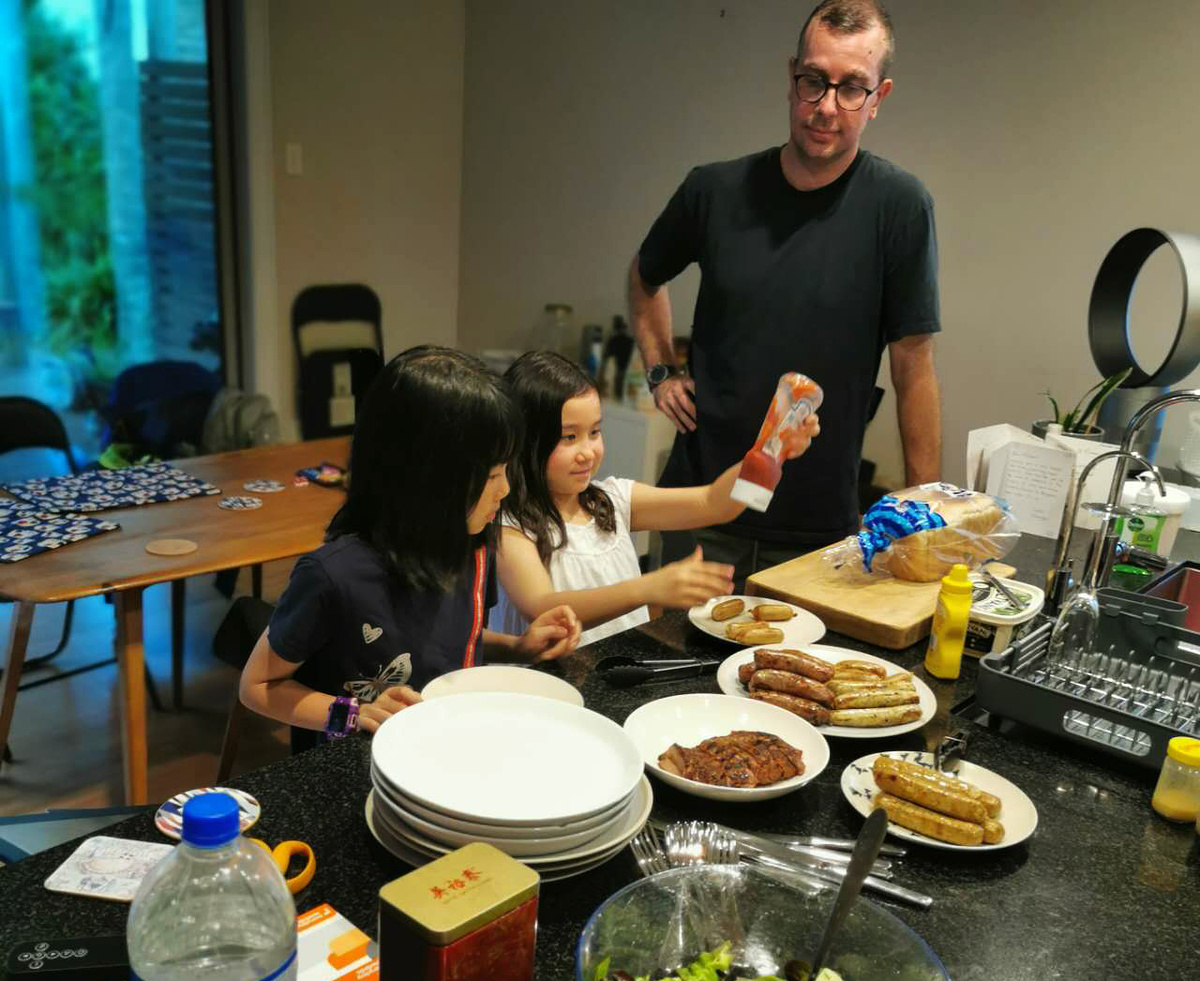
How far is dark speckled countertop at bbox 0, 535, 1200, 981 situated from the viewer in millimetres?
925

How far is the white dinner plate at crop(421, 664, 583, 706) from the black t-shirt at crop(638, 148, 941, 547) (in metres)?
1.18

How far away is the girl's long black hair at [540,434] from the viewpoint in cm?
178

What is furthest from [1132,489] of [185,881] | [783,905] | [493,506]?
[185,881]

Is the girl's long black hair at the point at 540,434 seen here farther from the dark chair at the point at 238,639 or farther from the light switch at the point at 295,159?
the light switch at the point at 295,159

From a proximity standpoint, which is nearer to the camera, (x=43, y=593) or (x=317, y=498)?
(x=43, y=593)

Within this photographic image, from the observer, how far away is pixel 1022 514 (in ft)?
7.26

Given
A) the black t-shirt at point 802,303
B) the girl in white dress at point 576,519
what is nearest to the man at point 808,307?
the black t-shirt at point 802,303

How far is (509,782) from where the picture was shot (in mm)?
1043

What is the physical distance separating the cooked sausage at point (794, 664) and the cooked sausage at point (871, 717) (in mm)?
74

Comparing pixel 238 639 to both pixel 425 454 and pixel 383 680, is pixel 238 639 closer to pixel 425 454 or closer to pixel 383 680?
pixel 383 680

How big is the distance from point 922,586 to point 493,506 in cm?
79

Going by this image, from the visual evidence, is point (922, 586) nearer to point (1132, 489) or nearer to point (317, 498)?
point (1132, 489)

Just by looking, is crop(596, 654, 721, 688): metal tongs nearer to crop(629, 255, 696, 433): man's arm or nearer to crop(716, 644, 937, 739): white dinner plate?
crop(716, 644, 937, 739): white dinner plate

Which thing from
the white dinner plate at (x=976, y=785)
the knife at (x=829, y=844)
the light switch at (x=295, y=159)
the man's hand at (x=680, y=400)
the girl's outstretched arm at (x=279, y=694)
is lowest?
the girl's outstretched arm at (x=279, y=694)
